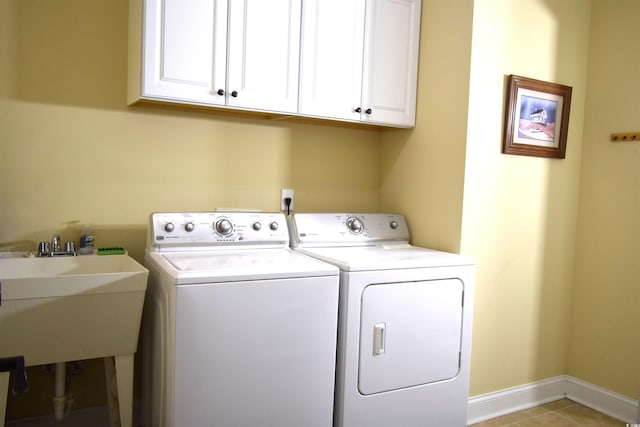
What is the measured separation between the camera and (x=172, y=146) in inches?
97.0

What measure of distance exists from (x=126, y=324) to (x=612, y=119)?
2610 mm

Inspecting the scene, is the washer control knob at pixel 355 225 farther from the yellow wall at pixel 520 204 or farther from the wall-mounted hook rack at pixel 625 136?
the wall-mounted hook rack at pixel 625 136

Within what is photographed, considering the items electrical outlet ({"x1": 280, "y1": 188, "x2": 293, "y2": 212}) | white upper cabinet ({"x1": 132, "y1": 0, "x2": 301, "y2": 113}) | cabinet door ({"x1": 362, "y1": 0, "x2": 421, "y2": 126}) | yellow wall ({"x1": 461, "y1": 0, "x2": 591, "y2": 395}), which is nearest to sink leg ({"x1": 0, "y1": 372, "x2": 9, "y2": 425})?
white upper cabinet ({"x1": 132, "y1": 0, "x2": 301, "y2": 113})

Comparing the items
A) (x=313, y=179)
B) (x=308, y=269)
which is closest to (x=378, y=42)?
(x=313, y=179)

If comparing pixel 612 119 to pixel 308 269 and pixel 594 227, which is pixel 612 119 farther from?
pixel 308 269

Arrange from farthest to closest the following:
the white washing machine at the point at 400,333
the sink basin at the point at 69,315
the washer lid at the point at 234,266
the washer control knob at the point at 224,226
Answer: the washer control knob at the point at 224,226
the white washing machine at the point at 400,333
the washer lid at the point at 234,266
the sink basin at the point at 69,315

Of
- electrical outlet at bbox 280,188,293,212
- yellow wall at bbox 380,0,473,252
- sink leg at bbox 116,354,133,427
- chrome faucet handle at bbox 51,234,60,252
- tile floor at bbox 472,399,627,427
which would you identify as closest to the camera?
sink leg at bbox 116,354,133,427

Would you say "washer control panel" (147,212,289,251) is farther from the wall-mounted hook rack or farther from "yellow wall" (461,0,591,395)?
the wall-mounted hook rack

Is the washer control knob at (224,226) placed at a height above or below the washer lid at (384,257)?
above

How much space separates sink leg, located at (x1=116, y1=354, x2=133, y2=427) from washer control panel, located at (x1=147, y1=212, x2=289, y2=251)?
485 mm

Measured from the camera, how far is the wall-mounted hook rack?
8.64 ft

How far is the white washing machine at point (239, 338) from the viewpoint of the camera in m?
1.72

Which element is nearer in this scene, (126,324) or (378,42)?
(126,324)

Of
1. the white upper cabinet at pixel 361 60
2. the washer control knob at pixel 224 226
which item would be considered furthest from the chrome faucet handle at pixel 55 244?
the white upper cabinet at pixel 361 60
